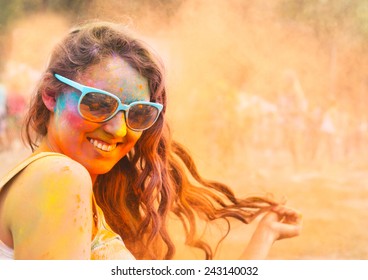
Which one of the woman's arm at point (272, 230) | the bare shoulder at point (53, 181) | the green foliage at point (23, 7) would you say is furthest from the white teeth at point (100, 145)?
the woman's arm at point (272, 230)

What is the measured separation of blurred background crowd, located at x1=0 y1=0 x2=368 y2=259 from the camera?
12.2 ft

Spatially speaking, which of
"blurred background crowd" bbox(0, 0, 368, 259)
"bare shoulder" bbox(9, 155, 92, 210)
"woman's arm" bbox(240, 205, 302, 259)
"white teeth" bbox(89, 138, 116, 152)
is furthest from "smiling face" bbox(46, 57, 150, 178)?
"woman's arm" bbox(240, 205, 302, 259)

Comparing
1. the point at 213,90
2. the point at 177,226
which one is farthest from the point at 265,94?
the point at 177,226

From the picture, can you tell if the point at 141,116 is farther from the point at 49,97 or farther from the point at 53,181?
the point at 53,181

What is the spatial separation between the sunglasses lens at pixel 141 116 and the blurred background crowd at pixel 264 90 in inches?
23.8

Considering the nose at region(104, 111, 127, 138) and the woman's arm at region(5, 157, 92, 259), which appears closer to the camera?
the woman's arm at region(5, 157, 92, 259)

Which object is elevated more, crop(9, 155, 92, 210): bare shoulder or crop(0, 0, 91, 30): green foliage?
crop(0, 0, 91, 30): green foliage

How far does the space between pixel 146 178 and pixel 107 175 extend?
0.69 ft

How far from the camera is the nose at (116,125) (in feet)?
9.91

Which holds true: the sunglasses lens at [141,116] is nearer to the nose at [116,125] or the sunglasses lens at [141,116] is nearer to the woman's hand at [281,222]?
the nose at [116,125]

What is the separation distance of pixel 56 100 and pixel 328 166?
181cm

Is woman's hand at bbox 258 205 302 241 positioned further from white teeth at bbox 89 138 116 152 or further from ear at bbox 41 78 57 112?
ear at bbox 41 78 57 112

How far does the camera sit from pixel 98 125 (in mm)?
3021
